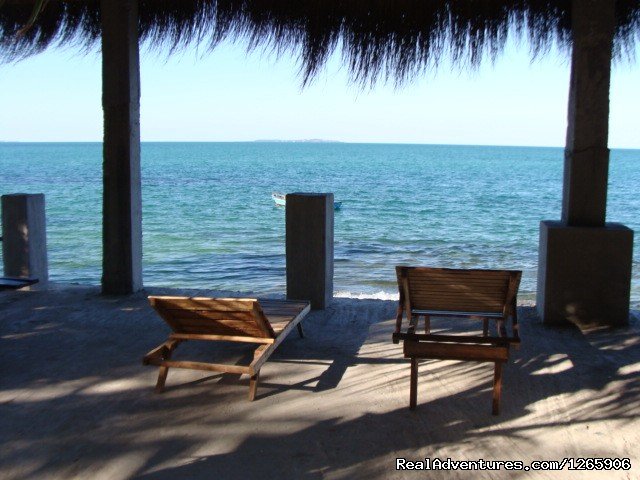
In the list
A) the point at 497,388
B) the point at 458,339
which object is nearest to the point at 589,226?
the point at 458,339

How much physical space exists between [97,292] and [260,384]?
2993 millimetres

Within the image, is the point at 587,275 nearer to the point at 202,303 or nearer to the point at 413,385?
the point at 413,385

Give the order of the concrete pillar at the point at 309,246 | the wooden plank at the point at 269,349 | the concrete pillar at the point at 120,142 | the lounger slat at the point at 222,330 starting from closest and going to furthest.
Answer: the wooden plank at the point at 269,349 < the lounger slat at the point at 222,330 < the concrete pillar at the point at 309,246 < the concrete pillar at the point at 120,142

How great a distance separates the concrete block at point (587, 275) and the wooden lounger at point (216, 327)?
2424 millimetres

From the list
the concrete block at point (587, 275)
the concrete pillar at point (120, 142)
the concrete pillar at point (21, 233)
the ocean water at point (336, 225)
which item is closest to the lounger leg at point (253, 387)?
the concrete block at point (587, 275)

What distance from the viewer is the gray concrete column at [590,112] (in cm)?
539

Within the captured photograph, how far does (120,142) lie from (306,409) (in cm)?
360

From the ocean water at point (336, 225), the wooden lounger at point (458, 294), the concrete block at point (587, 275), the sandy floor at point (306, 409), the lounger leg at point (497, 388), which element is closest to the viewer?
the sandy floor at point (306, 409)

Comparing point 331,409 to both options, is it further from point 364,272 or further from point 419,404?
point 364,272

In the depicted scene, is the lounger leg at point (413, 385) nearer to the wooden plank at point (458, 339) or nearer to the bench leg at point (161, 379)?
the wooden plank at point (458, 339)

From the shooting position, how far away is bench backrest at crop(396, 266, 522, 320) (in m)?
4.35

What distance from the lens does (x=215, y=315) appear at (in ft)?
13.1

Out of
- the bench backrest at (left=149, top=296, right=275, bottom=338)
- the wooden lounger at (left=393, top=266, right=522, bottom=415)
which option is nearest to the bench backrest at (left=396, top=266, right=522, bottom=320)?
the wooden lounger at (left=393, top=266, right=522, bottom=415)

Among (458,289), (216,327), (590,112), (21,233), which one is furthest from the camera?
(21,233)
